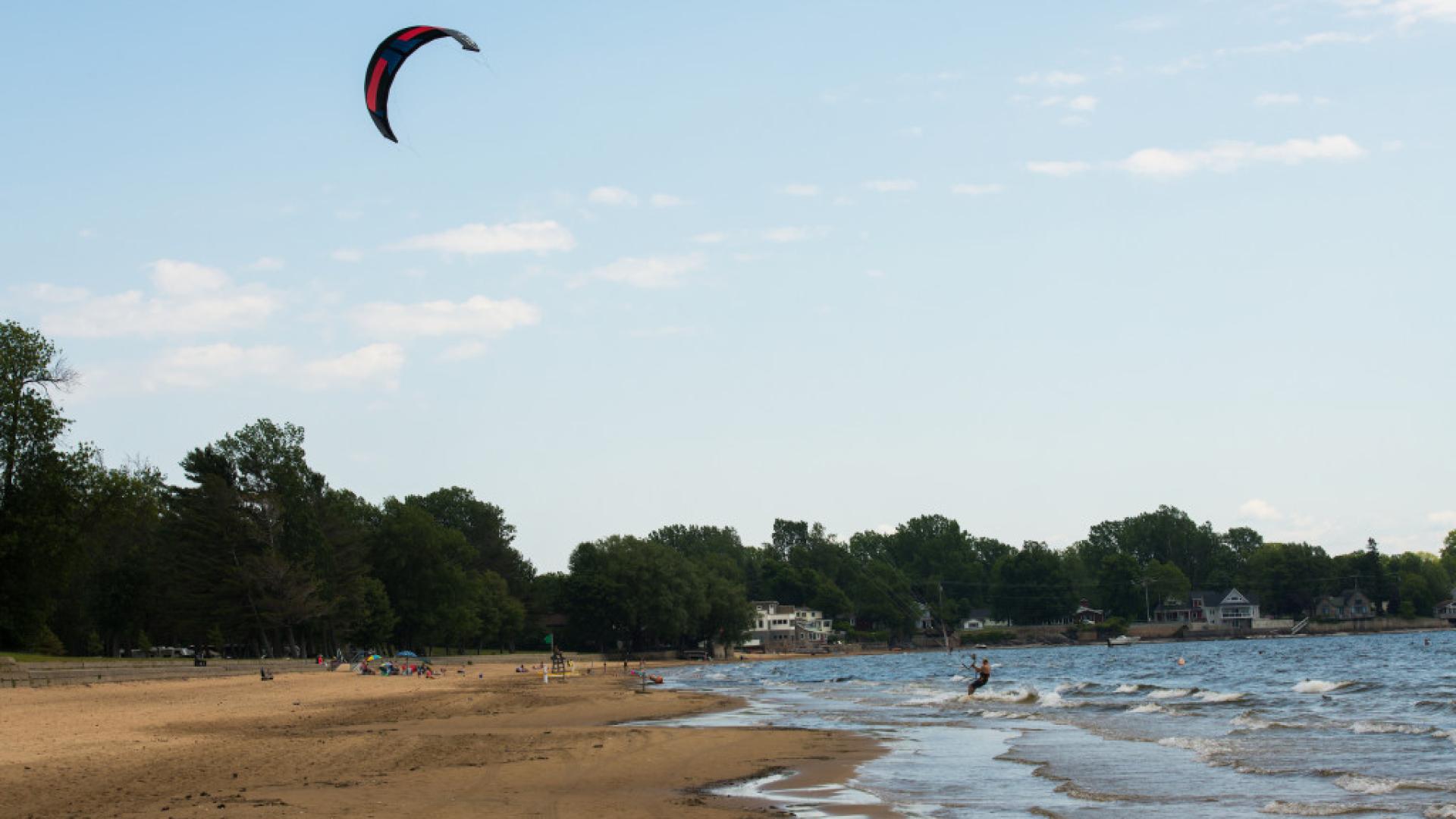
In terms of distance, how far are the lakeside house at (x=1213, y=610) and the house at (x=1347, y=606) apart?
9.04 m

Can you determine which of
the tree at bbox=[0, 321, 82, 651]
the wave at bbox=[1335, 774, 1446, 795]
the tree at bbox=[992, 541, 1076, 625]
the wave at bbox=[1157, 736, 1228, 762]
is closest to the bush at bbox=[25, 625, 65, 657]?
the tree at bbox=[0, 321, 82, 651]

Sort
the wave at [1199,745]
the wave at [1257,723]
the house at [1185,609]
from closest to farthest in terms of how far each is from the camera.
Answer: the wave at [1199,745], the wave at [1257,723], the house at [1185,609]

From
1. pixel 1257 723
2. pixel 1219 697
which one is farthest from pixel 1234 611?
pixel 1257 723

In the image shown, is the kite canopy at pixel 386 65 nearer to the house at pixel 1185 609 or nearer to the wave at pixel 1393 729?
the wave at pixel 1393 729

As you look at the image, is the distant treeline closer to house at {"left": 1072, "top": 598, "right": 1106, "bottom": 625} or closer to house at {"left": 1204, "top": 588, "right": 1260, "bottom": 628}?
house at {"left": 1072, "top": 598, "right": 1106, "bottom": 625}

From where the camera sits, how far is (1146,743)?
26.0 m

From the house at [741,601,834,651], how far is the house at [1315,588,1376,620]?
72156 mm

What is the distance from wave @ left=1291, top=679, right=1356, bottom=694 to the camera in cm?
4538

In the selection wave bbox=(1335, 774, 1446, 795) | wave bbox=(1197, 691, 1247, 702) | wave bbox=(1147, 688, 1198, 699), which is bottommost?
wave bbox=(1147, 688, 1198, 699)

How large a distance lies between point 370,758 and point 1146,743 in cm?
1553

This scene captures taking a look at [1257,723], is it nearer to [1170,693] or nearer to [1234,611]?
[1170,693]

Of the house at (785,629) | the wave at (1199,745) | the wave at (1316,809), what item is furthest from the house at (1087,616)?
the wave at (1316,809)

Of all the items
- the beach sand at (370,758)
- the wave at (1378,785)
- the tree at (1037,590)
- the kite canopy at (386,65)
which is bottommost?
the wave at (1378,785)

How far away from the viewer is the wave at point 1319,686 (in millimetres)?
45375
